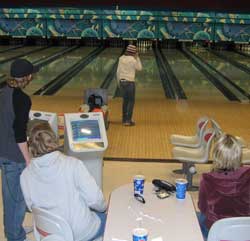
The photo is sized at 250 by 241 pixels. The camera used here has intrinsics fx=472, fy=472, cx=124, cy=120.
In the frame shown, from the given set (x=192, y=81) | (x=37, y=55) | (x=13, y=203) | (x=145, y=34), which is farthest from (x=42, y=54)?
(x=13, y=203)

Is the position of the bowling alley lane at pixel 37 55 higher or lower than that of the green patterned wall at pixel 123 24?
lower

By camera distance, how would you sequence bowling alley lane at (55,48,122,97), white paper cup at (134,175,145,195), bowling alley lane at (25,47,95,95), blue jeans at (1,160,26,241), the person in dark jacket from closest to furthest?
white paper cup at (134,175,145,195), the person in dark jacket, blue jeans at (1,160,26,241), bowling alley lane at (55,48,122,97), bowling alley lane at (25,47,95,95)

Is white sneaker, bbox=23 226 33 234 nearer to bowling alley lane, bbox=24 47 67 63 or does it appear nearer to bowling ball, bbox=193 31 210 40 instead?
bowling alley lane, bbox=24 47 67 63

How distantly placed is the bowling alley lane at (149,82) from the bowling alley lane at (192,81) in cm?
53

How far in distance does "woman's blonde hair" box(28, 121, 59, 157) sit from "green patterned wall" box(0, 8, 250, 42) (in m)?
16.1

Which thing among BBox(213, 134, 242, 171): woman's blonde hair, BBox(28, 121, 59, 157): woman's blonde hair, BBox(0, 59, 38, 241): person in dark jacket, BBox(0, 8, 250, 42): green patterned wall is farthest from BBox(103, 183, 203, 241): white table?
BBox(0, 8, 250, 42): green patterned wall

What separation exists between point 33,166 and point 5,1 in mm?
6349

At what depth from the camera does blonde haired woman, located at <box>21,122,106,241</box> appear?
2.25 metres

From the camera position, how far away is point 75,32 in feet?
63.5

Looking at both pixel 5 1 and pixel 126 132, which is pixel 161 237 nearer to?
pixel 126 132

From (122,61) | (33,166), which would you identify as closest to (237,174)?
(33,166)

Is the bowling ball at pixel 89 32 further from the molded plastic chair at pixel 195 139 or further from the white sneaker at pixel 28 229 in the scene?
the white sneaker at pixel 28 229

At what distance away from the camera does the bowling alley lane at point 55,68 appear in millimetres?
10195

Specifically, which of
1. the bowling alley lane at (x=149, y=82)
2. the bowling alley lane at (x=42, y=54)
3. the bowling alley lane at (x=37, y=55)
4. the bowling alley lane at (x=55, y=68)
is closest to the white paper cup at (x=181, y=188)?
the bowling alley lane at (x=149, y=82)
